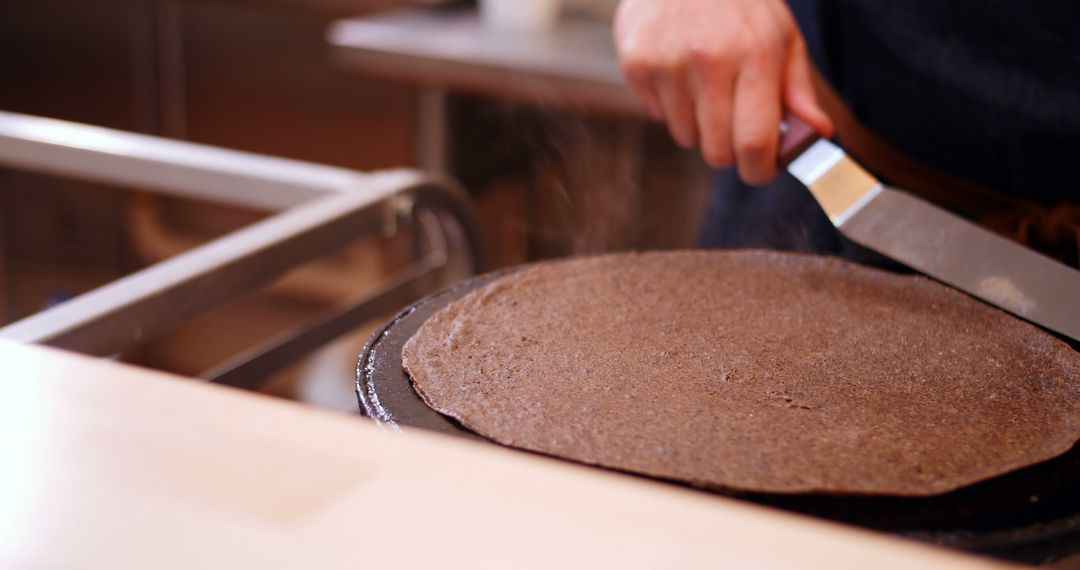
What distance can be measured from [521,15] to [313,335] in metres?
1.27

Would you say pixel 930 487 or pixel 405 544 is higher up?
pixel 405 544

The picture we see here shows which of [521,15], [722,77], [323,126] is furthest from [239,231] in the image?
[323,126]

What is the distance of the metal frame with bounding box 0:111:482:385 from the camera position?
85cm

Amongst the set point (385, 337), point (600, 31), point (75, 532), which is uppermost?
point (75, 532)

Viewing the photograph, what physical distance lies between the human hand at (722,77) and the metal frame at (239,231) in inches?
12.6

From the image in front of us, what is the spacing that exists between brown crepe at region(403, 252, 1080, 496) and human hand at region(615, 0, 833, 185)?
0.14 m

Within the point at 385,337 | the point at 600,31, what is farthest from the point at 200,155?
the point at 600,31

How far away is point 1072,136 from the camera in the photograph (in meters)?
0.96

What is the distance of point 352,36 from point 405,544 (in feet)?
6.14

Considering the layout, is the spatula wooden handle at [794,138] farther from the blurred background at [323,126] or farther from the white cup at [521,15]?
the white cup at [521,15]

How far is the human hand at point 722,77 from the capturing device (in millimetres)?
951

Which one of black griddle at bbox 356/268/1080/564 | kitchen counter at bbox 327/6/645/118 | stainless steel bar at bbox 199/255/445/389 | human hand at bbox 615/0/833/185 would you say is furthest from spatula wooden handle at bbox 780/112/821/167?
kitchen counter at bbox 327/6/645/118

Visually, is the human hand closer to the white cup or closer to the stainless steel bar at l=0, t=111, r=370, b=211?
the stainless steel bar at l=0, t=111, r=370, b=211

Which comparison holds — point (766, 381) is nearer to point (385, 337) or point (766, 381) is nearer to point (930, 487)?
point (930, 487)
